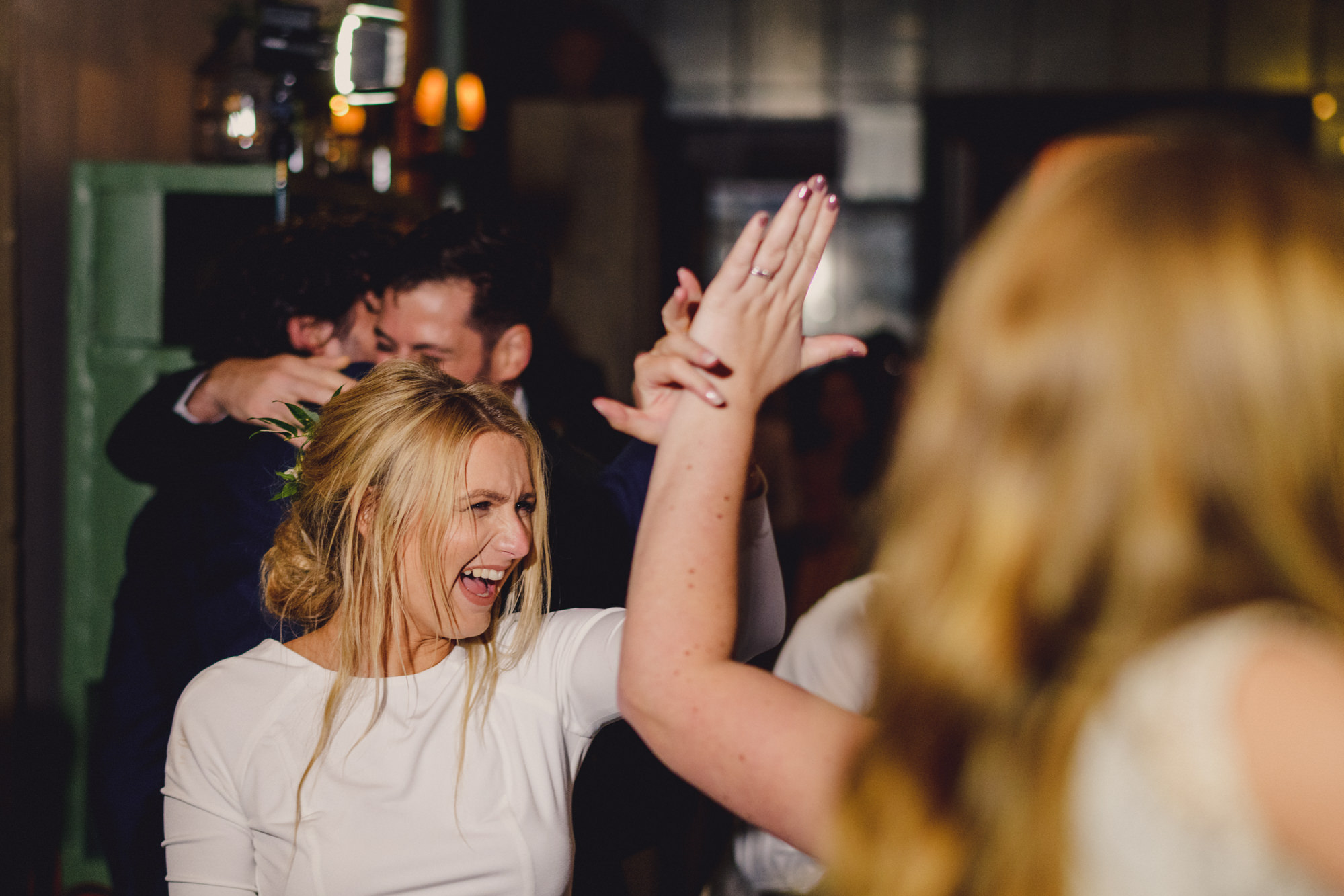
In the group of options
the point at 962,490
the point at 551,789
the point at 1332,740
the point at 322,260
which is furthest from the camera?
the point at 322,260

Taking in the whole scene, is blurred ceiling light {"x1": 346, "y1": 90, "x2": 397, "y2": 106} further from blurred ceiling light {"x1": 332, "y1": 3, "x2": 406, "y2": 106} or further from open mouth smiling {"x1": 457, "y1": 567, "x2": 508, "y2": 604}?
open mouth smiling {"x1": 457, "y1": 567, "x2": 508, "y2": 604}

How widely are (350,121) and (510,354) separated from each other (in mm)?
1535

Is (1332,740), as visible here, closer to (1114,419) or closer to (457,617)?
(1114,419)

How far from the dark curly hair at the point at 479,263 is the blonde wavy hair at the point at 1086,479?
129cm

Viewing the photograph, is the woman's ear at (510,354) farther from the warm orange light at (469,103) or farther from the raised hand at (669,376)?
the warm orange light at (469,103)

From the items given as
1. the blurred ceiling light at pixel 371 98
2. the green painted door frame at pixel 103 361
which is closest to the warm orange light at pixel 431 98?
the blurred ceiling light at pixel 371 98

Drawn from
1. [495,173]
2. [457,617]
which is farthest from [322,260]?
[495,173]

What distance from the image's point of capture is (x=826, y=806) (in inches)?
27.0

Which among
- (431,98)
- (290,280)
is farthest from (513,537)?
(431,98)

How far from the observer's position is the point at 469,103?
12.8ft

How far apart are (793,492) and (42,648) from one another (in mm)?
1983

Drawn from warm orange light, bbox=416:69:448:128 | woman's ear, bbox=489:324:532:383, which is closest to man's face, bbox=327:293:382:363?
woman's ear, bbox=489:324:532:383

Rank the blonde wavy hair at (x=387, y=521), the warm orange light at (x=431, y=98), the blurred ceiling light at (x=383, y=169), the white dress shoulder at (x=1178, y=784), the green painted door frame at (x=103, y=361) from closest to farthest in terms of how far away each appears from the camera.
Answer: the white dress shoulder at (x=1178, y=784), the blonde wavy hair at (x=387, y=521), the green painted door frame at (x=103, y=361), the blurred ceiling light at (x=383, y=169), the warm orange light at (x=431, y=98)

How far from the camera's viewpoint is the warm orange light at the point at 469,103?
12.7 feet
